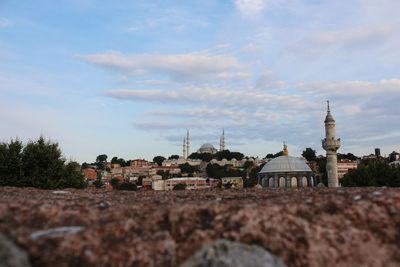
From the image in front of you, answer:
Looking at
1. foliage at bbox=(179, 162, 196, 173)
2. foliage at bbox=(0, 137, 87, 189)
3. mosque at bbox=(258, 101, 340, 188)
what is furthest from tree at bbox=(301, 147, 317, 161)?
foliage at bbox=(0, 137, 87, 189)

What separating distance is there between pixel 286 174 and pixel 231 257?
2191 inches

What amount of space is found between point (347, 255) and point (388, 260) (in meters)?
0.58

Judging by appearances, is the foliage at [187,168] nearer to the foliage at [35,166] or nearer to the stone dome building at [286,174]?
the stone dome building at [286,174]

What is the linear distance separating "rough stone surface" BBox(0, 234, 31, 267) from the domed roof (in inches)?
2217

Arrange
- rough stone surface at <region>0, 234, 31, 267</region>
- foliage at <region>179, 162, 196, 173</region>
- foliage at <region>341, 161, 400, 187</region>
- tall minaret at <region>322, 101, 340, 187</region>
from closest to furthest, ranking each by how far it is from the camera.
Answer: rough stone surface at <region>0, 234, 31, 267</region>, foliage at <region>341, 161, 400, 187</region>, tall minaret at <region>322, 101, 340, 187</region>, foliage at <region>179, 162, 196, 173</region>

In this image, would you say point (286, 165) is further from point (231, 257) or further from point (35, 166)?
point (231, 257)

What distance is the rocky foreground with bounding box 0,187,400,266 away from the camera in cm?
540

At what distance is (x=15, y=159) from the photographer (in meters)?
24.4

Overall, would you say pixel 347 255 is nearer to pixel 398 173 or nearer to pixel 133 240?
pixel 133 240

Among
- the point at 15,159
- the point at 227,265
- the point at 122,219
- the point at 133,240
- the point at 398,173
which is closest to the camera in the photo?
the point at 227,265

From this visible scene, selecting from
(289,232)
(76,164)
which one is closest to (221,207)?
(289,232)

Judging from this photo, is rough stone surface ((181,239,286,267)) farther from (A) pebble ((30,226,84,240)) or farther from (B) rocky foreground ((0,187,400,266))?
(A) pebble ((30,226,84,240))

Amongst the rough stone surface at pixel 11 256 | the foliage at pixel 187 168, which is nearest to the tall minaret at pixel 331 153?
the rough stone surface at pixel 11 256

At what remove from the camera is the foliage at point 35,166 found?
24.2 meters
